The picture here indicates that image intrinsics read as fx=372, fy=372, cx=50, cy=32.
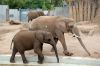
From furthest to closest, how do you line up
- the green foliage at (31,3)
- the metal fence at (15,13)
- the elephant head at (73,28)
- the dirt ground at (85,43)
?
1. the green foliage at (31,3)
2. the metal fence at (15,13)
3. the dirt ground at (85,43)
4. the elephant head at (73,28)

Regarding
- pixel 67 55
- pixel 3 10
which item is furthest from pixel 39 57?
pixel 3 10

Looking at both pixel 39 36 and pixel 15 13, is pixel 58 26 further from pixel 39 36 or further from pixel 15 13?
pixel 15 13

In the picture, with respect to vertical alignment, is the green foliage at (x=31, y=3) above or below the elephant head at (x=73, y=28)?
below

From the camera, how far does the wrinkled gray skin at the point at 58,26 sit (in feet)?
44.6

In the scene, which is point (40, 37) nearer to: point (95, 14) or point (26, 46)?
point (26, 46)

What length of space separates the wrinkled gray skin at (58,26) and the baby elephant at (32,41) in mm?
1160

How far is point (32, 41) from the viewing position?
12750mm

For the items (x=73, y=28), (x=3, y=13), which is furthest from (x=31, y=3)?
(x=73, y=28)

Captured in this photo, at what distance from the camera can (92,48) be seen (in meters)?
15.1

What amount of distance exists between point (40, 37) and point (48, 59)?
0.86 meters

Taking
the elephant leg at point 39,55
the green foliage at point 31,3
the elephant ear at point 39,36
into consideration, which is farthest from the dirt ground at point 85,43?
the green foliage at point 31,3

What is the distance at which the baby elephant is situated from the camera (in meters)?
12.6

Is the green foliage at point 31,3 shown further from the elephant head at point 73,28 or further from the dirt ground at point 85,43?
the elephant head at point 73,28

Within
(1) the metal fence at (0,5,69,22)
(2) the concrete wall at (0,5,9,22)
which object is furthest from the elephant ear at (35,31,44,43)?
(2) the concrete wall at (0,5,9,22)
